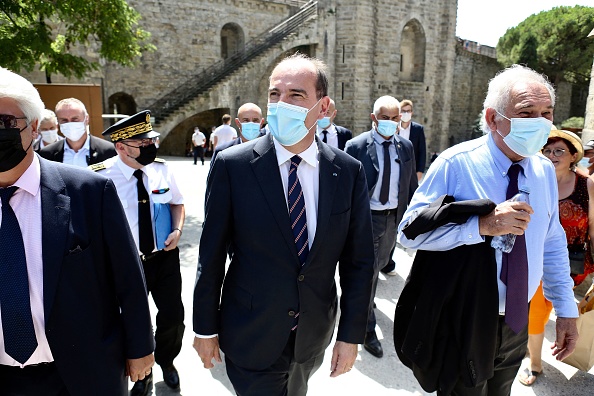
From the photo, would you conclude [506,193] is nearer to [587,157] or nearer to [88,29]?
[587,157]

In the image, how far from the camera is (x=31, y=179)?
5.23ft

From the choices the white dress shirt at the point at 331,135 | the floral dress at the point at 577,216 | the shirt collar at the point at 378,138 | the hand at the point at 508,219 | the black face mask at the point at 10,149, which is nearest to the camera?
the black face mask at the point at 10,149

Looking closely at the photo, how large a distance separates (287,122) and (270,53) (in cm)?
1915

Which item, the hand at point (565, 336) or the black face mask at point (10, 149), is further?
the hand at point (565, 336)

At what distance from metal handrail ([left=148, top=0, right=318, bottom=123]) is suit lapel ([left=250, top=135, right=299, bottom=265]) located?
60.5 feet

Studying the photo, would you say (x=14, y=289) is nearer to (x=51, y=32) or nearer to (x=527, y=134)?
(x=527, y=134)

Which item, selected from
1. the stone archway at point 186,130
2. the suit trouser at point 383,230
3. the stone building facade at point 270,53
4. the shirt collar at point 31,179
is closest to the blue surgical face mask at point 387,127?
the suit trouser at point 383,230

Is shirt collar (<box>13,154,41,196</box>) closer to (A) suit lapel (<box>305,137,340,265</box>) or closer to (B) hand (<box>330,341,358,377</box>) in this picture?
(A) suit lapel (<box>305,137,340,265</box>)

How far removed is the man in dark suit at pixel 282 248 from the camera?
1.91 meters

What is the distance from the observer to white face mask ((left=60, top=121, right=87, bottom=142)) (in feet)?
13.0

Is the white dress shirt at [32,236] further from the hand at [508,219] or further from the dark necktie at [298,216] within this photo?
the hand at [508,219]

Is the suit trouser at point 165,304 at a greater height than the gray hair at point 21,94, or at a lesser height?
lesser

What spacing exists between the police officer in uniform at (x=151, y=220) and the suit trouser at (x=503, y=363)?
209 centimetres

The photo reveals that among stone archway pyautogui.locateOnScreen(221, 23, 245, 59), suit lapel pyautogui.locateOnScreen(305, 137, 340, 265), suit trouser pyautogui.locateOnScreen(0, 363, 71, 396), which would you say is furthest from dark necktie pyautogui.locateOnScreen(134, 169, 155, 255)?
stone archway pyautogui.locateOnScreen(221, 23, 245, 59)
